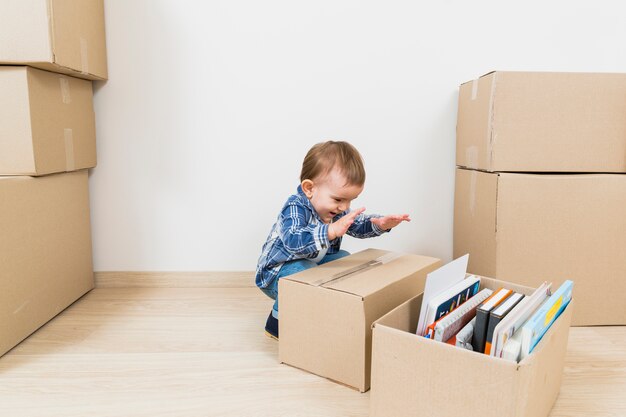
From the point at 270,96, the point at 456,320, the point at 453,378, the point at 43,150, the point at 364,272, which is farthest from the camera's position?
the point at 270,96

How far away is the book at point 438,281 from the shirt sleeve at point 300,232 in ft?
0.88

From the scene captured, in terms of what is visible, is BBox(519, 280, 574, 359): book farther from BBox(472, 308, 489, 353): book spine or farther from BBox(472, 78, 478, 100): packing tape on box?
BBox(472, 78, 478, 100): packing tape on box

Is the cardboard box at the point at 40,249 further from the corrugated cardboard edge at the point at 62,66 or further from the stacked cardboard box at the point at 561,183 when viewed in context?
the stacked cardboard box at the point at 561,183

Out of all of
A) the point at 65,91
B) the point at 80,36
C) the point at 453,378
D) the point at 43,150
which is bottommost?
the point at 453,378

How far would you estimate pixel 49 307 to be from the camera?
1.19 m

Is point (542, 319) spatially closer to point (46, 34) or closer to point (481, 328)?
point (481, 328)

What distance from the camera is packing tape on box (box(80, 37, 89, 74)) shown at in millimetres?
1202

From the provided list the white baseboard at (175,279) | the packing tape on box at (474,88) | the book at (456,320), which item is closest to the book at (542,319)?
the book at (456,320)

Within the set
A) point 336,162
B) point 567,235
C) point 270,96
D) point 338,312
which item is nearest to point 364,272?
point 338,312

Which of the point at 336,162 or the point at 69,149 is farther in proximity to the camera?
the point at 69,149

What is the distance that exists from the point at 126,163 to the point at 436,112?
963 mm

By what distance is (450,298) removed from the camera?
32.2 inches

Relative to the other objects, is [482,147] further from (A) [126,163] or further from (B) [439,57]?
(A) [126,163]

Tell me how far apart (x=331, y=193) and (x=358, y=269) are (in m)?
0.18
